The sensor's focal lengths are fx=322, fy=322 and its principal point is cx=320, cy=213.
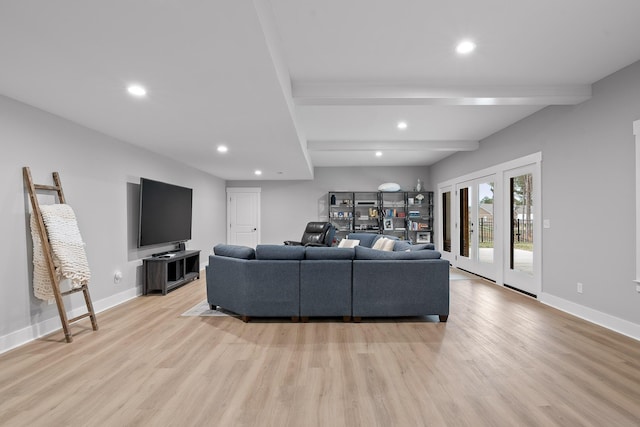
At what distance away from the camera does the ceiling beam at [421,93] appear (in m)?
3.45

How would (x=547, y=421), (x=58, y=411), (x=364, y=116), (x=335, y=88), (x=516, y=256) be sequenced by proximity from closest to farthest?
1. (x=547, y=421)
2. (x=58, y=411)
3. (x=335, y=88)
4. (x=364, y=116)
5. (x=516, y=256)

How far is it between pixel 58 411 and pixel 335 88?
11.2 feet

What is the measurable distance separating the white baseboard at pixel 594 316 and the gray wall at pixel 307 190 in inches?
194

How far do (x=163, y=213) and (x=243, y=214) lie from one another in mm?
3644

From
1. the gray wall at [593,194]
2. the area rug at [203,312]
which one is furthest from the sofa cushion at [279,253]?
the gray wall at [593,194]

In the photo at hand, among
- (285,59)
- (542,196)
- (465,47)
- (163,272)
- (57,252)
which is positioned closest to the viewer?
(465,47)

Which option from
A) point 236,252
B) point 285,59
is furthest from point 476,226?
point 285,59

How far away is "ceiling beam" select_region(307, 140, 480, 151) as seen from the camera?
239 inches

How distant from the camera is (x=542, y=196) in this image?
4.31 m

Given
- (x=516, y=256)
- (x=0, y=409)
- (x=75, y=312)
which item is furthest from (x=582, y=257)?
(x=75, y=312)

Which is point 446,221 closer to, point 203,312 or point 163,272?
point 203,312

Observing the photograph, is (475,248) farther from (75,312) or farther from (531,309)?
(75,312)

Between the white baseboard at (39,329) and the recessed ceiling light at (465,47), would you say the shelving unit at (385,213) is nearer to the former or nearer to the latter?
the white baseboard at (39,329)

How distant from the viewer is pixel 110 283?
13.7 feet
